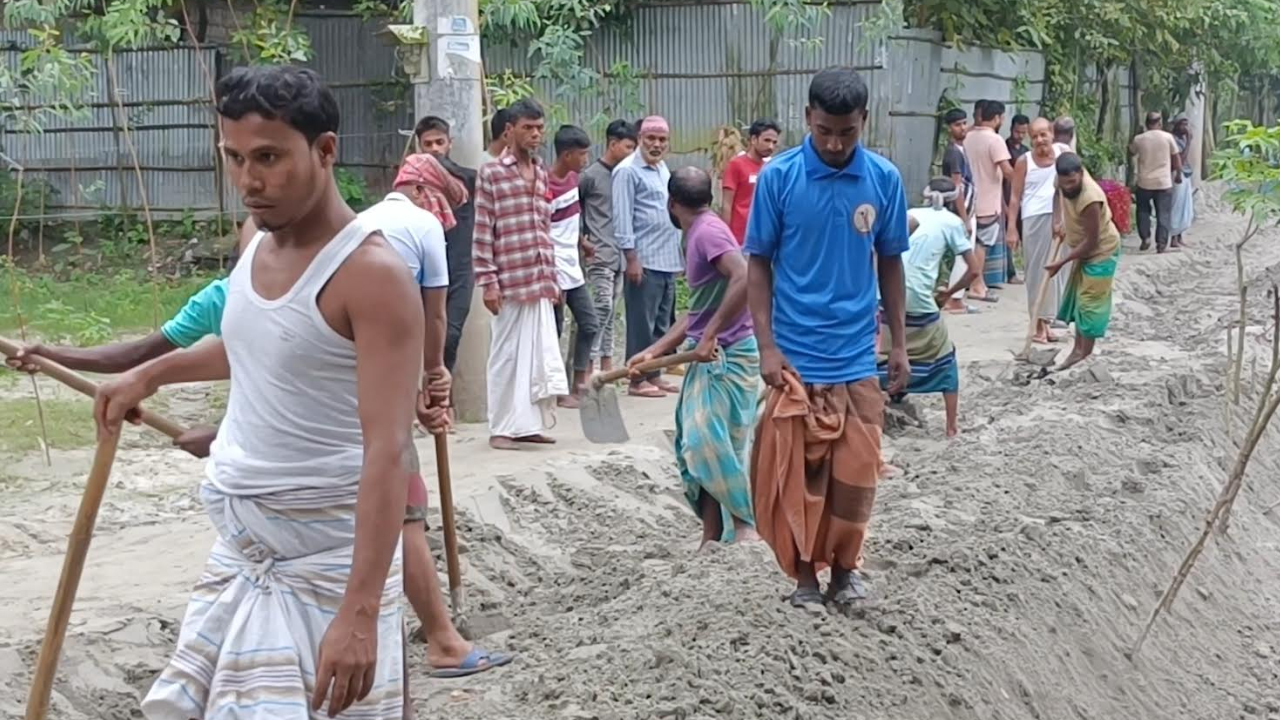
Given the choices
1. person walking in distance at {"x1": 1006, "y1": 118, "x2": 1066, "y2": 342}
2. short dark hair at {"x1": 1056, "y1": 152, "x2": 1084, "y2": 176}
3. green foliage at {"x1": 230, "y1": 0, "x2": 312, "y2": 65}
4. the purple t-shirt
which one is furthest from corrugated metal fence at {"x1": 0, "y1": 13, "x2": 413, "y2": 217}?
the purple t-shirt

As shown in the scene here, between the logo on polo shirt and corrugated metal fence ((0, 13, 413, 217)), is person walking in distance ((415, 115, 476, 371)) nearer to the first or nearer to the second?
the logo on polo shirt

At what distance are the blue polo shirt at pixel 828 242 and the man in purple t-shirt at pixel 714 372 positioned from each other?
1.01 m

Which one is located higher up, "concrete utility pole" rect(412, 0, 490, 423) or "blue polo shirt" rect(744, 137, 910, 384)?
"concrete utility pole" rect(412, 0, 490, 423)

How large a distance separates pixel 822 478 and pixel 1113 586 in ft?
7.27

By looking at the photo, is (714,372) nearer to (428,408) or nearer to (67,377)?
(428,408)

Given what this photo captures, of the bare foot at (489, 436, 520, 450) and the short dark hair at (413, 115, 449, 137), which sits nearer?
the short dark hair at (413, 115, 449, 137)

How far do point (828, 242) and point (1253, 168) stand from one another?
4.86 ft

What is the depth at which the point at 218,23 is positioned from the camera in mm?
15125

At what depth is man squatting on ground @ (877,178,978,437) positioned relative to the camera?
8883 mm

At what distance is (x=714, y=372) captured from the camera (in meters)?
6.35

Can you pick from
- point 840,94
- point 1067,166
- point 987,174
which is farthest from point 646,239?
point 987,174

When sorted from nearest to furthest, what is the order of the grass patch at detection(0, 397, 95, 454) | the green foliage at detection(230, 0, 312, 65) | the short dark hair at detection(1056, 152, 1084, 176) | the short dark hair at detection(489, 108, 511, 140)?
1. the short dark hair at detection(489, 108, 511, 140)
2. the grass patch at detection(0, 397, 95, 454)
3. the short dark hair at detection(1056, 152, 1084, 176)
4. the green foliage at detection(230, 0, 312, 65)

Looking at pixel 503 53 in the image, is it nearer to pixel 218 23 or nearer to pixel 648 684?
pixel 218 23

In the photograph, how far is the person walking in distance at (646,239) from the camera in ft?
33.8
